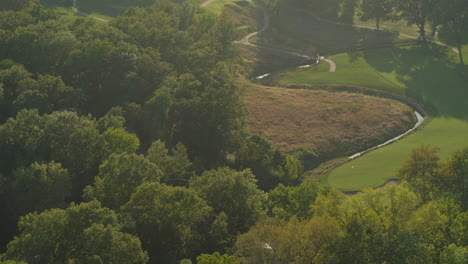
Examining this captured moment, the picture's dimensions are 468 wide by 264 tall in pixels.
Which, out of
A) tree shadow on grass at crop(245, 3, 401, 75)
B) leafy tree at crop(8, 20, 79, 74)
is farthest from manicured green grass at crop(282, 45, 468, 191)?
leafy tree at crop(8, 20, 79, 74)

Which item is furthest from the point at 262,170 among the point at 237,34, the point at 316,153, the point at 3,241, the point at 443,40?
the point at 443,40

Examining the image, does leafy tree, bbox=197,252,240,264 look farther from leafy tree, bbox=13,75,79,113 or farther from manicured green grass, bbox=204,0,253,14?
manicured green grass, bbox=204,0,253,14

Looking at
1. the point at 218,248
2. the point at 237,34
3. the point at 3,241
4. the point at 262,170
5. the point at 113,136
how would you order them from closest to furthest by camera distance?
the point at 218,248
the point at 3,241
the point at 113,136
the point at 262,170
the point at 237,34

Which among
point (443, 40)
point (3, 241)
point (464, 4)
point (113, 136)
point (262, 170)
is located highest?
point (464, 4)

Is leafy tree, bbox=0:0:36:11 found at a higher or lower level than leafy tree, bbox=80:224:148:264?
higher

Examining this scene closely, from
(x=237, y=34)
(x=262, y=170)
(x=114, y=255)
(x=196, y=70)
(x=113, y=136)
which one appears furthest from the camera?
(x=237, y=34)

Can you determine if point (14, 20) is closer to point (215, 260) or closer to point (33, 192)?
point (33, 192)

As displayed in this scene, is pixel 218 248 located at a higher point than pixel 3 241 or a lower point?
higher

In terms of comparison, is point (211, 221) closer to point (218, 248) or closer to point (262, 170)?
point (218, 248)
